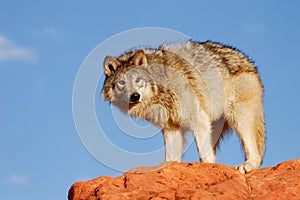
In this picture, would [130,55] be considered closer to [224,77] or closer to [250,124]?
[224,77]

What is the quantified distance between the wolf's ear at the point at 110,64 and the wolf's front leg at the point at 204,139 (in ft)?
8.88

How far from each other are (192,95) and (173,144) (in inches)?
54.2

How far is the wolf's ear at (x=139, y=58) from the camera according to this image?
618 inches

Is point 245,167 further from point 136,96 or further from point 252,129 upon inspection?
point 136,96

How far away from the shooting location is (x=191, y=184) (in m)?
10.7

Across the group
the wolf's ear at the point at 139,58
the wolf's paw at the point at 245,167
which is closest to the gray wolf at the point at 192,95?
the wolf's ear at the point at 139,58

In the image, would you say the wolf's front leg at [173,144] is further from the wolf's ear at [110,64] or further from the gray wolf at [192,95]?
the wolf's ear at [110,64]

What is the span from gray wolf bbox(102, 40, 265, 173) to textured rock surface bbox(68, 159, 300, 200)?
3.54 meters

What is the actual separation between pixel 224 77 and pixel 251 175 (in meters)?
4.83

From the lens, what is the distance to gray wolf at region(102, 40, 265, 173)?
1510 centimetres

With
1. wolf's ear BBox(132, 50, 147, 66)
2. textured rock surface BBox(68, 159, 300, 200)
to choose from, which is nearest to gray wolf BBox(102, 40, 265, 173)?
wolf's ear BBox(132, 50, 147, 66)

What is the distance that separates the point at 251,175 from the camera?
1140 cm

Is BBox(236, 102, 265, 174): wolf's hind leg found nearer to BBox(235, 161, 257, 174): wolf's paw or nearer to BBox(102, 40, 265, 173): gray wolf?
BBox(102, 40, 265, 173): gray wolf

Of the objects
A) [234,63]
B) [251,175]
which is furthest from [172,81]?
[251,175]
